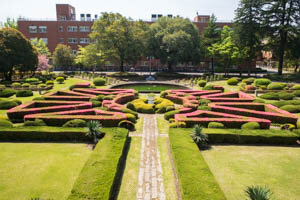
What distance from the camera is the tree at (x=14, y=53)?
38812mm

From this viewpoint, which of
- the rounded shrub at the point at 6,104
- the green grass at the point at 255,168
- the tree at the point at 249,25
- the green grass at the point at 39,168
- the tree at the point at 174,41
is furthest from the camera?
the tree at the point at 174,41

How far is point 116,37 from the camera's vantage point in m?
49.2

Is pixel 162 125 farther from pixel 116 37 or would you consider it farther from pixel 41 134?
pixel 116 37

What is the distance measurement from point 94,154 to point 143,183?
3.26 metres

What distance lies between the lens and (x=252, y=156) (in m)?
13.5

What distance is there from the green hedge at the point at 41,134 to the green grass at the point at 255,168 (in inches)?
355

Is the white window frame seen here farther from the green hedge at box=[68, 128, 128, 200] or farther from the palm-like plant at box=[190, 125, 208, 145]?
the palm-like plant at box=[190, 125, 208, 145]

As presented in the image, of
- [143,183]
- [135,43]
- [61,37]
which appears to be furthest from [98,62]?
[143,183]

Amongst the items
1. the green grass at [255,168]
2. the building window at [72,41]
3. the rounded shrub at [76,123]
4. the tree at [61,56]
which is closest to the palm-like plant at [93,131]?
the rounded shrub at [76,123]

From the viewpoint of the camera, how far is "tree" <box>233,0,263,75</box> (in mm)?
46094

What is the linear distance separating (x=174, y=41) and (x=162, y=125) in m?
32.6

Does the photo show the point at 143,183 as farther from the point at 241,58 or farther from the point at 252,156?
the point at 241,58

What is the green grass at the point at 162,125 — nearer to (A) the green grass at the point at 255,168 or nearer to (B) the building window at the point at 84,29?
(A) the green grass at the point at 255,168

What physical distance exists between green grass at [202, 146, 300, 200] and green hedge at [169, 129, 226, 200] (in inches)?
42.7
